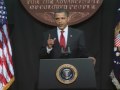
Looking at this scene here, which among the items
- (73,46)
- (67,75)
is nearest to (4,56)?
(73,46)

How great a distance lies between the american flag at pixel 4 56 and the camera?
3.78 meters

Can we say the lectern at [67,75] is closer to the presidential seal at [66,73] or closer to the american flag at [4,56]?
the presidential seal at [66,73]

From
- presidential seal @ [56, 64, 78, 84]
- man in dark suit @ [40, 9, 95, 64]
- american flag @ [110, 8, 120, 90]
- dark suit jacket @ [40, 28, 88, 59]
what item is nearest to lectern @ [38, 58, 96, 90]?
presidential seal @ [56, 64, 78, 84]

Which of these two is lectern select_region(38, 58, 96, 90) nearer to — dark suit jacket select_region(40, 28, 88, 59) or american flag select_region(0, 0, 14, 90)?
dark suit jacket select_region(40, 28, 88, 59)

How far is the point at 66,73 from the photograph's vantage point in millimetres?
2588

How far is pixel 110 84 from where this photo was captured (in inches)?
167

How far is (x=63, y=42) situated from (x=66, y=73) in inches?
31.9

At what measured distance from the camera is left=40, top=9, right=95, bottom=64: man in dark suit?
3064mm

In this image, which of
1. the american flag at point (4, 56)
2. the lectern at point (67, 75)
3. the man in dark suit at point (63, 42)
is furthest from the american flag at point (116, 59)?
the lectern at point (67, 75)

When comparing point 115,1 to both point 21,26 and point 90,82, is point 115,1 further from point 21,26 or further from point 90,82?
point 90,82

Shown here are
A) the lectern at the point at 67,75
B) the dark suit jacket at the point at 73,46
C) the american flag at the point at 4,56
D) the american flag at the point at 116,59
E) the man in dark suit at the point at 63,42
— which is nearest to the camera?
the lectern at the point at 67,75

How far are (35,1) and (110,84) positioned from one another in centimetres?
143

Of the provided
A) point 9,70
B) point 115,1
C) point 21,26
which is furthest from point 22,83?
point 115,1

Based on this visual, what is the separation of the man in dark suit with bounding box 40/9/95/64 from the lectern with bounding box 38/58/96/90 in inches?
16.8
